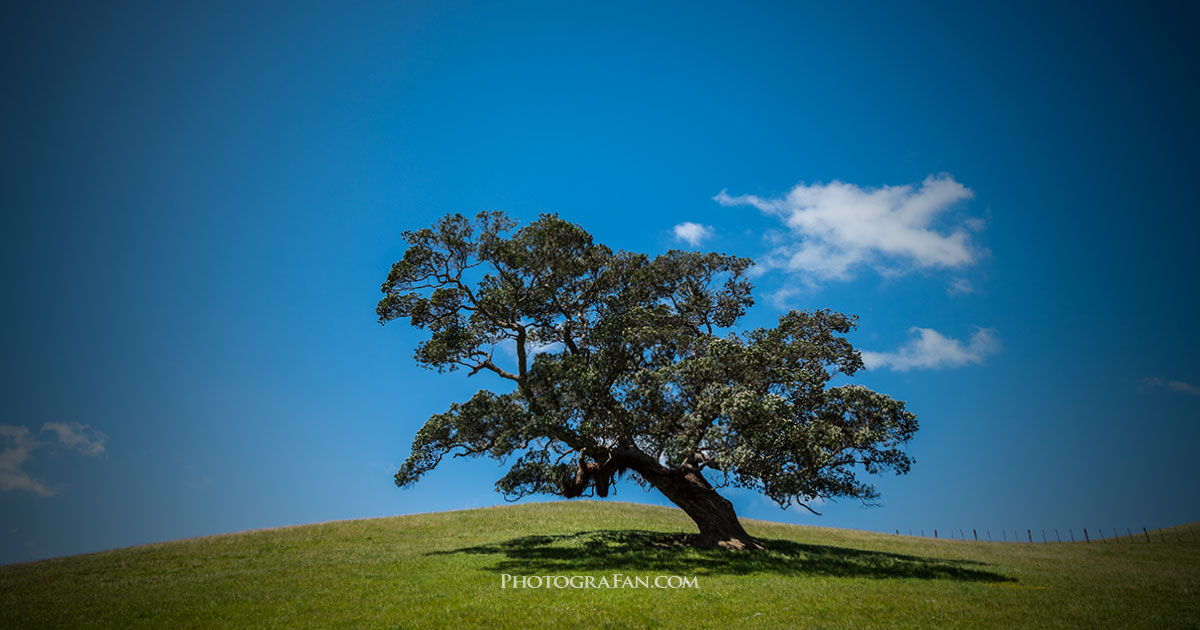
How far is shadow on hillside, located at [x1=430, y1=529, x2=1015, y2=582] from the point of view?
75.3ft

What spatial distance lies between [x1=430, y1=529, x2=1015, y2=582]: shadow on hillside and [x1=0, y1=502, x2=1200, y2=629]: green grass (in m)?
0.12

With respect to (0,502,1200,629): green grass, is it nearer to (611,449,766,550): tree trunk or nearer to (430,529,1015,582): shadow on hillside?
(430,529,1015,582): shadow on hillside

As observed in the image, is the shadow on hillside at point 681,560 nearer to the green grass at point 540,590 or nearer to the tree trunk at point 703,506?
the green grass at point 540,590

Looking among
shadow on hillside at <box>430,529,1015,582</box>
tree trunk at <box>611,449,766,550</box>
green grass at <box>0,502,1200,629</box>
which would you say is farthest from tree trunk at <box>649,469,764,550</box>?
green grass at <box>0,502,1200,629</box>

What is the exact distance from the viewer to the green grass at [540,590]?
15719 millimetres

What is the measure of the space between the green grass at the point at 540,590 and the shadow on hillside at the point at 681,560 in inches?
4.7

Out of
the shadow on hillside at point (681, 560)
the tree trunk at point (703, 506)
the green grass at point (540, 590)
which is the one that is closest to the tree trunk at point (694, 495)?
the tree trunk at point (703, 506)

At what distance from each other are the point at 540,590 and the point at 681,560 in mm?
8005

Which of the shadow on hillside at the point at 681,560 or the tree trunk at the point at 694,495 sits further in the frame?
the tree trunk at the point at 694,495

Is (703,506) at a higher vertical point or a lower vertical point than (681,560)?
higher

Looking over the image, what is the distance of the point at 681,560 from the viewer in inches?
969

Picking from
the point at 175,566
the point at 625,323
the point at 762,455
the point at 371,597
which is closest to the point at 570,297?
the point at 625,323

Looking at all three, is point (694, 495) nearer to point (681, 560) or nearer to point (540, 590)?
point (681, 560)

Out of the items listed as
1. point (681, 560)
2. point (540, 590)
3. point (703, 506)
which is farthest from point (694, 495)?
point (540, 590)
